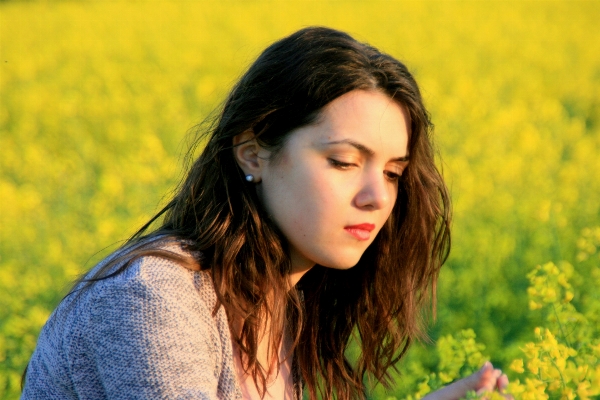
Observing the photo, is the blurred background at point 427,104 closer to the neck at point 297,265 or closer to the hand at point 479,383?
the hand at point 479,383

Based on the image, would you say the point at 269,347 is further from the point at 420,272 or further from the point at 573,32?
the point at 573,32

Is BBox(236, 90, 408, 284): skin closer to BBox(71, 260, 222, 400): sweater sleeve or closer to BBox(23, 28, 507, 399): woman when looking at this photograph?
BBox(23, 28, 507, 399): woman

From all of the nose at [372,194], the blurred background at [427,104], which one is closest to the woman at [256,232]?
the nose at [372,194]

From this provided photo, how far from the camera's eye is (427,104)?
4.16 m

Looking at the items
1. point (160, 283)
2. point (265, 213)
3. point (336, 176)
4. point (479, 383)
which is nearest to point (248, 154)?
point (265, 213)

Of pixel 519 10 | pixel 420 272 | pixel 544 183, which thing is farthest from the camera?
pixel 519 10

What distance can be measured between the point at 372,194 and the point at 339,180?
8cm

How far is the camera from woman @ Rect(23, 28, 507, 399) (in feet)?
4.99

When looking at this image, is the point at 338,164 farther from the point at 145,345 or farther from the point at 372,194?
the point at 145,345

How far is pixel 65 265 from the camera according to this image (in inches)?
153

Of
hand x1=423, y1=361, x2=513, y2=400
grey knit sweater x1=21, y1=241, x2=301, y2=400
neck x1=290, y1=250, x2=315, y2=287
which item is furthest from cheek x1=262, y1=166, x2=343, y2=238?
hand x1=423, y1=361, x2=513, y2=400

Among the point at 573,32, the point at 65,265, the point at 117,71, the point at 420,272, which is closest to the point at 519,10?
the point at 573,32

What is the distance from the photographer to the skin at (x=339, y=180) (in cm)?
171

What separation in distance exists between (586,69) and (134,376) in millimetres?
8799
